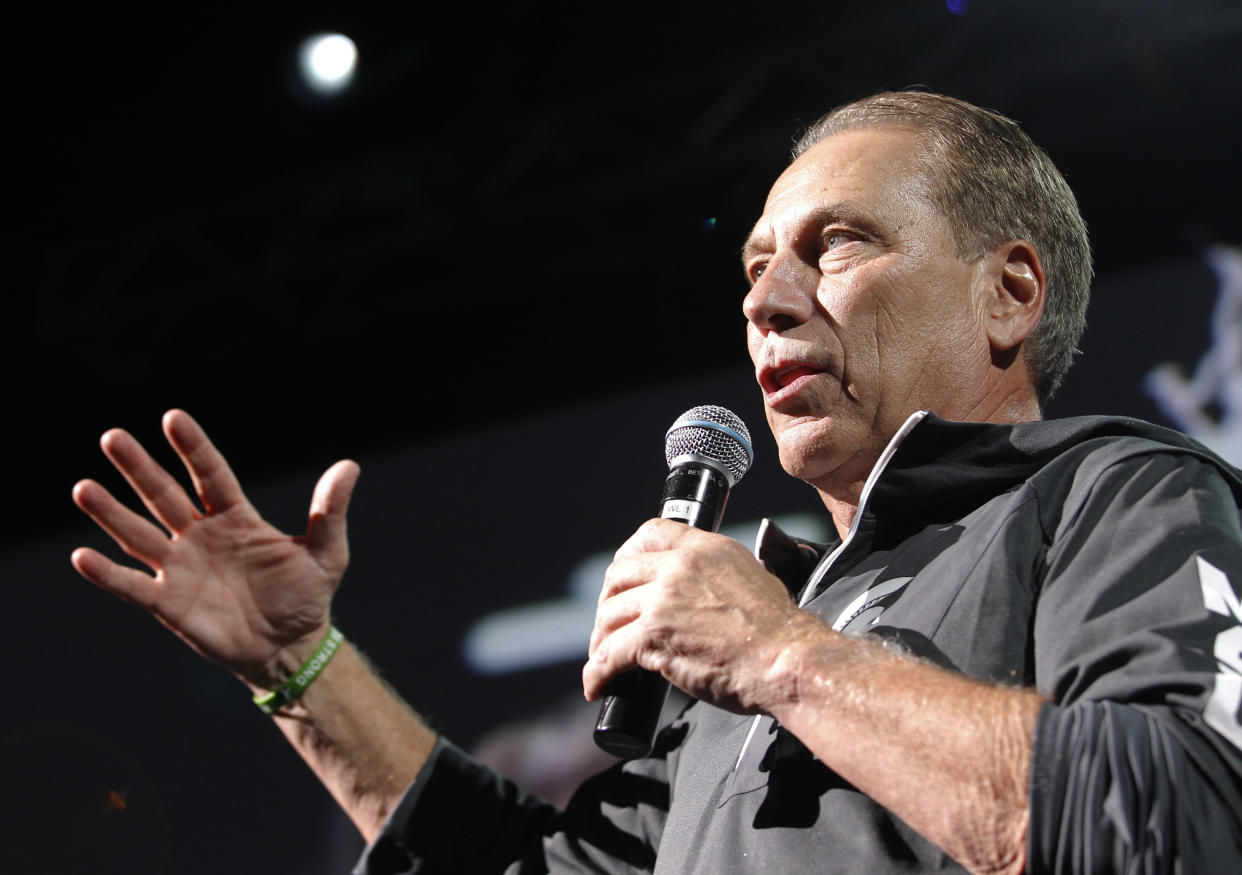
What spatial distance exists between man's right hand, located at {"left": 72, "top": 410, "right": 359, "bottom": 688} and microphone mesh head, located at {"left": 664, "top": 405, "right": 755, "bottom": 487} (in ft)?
1.67

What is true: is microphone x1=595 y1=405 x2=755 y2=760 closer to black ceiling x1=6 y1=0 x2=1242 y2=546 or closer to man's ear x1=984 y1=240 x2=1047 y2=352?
man's ear x1=984 y1=240 x2=1047 y2=352

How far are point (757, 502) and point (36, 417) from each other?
3338mm

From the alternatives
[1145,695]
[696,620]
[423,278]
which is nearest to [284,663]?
[696,620]

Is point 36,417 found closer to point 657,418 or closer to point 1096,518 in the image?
point 657,418

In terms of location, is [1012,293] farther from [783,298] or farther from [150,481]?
[150,481]

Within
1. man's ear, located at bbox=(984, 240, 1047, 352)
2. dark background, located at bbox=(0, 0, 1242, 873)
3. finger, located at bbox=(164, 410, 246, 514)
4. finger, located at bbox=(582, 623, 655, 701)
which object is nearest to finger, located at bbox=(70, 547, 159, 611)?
finger, located at bbox=(164, 410, 246, 514)

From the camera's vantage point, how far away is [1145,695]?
85 centimetres

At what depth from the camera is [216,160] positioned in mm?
4082

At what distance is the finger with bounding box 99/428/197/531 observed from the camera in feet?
5.00

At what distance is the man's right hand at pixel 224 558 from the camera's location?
154 cm

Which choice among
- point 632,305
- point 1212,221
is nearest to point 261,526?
point 632,305

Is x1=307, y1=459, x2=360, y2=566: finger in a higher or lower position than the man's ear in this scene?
lower

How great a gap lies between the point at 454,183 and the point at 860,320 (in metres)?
2.78

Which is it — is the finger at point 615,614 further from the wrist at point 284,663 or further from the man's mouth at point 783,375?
the wrist at point 284,663
